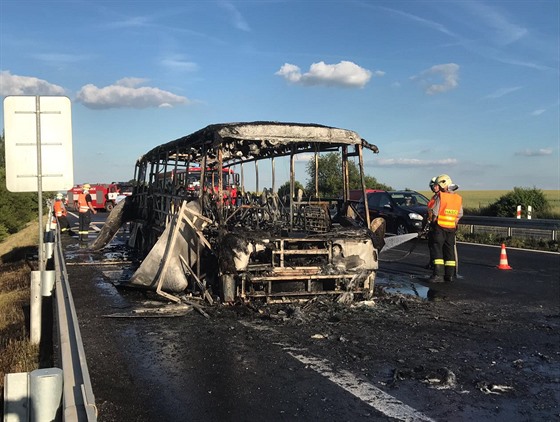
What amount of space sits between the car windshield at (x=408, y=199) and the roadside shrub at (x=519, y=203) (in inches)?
306

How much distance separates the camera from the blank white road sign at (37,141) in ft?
18.7

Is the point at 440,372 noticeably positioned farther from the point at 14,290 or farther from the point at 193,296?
the point at 14,290

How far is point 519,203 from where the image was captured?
2584 centimetres

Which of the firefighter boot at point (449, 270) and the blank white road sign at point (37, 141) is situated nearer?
the blank white road sign at point (37, 141)

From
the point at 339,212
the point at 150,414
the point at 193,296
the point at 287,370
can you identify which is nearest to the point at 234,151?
the point at 339,212

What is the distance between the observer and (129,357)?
533cm

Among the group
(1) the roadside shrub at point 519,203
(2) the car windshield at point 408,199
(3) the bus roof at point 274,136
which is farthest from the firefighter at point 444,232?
(1) the roadside shrub at point 519,203

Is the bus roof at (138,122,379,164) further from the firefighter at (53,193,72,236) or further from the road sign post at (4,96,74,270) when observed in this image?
the firefighter at (53,193,72,236)

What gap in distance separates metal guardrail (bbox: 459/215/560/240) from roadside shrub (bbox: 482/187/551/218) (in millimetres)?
6719

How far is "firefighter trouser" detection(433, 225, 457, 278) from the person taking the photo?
1004 cm

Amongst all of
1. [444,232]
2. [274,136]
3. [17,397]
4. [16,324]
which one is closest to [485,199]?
[444,232]

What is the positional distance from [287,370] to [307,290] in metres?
2.90

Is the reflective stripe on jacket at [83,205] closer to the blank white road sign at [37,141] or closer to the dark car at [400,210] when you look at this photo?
the dark car at [400,210]

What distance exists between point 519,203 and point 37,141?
24.6 metres
